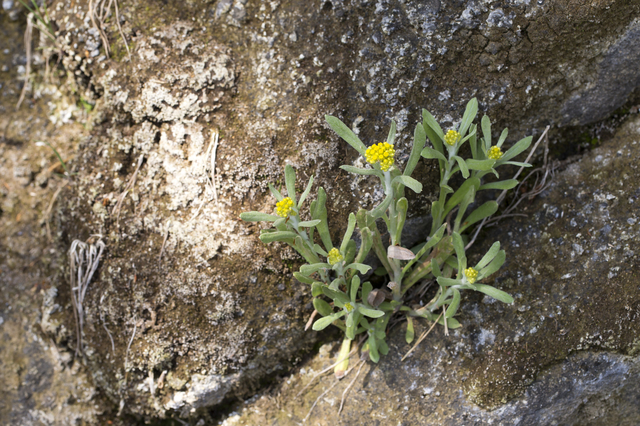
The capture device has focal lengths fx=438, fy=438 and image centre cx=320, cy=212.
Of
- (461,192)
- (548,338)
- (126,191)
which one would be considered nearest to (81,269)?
(126,191)

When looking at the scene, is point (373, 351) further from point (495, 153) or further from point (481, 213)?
point (495, 153)

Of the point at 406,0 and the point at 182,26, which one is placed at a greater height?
the point at 182,26

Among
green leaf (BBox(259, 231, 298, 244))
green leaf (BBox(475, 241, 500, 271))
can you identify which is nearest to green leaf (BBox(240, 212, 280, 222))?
green leaf (BBox(259, 231, 298, 244))

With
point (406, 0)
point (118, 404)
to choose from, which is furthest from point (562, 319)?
point (118, 404)

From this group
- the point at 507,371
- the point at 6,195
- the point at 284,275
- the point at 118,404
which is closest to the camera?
the point at 507,371

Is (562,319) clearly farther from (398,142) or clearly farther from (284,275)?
(284,275)

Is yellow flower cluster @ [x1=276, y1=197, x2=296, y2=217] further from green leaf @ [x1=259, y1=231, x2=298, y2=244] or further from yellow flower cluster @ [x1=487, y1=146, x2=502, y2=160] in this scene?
A: yellow flower cluster @ [x1=487, y1=146, x2=502, y2=160]
